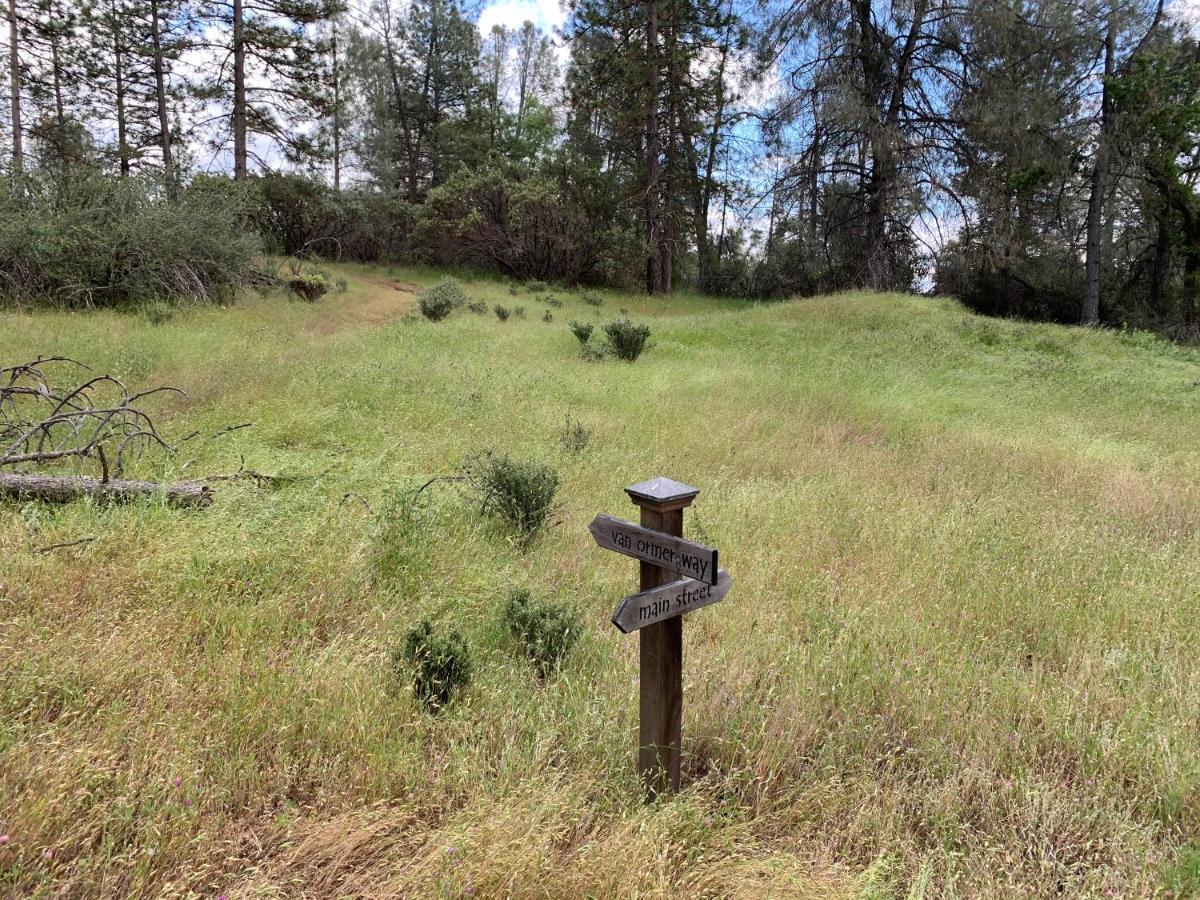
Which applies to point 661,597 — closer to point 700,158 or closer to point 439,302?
point 439,302

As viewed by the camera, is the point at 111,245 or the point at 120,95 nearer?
the point at 111,245

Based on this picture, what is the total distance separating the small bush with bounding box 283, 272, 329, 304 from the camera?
52.7ft

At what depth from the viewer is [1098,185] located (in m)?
17.8

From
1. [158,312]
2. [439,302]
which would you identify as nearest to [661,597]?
[158,312]

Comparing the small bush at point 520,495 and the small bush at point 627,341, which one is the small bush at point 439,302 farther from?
the small bush at point 520,495

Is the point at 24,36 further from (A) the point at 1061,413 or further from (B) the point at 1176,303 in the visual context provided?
(B) the point at 1176,303

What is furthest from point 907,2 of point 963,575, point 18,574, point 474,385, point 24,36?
point 24,36

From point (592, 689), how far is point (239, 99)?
22630 mm

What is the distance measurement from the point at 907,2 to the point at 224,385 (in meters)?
19.6

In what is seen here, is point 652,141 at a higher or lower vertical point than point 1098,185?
higher

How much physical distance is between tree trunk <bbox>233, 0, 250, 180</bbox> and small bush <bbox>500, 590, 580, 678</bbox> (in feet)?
68.9

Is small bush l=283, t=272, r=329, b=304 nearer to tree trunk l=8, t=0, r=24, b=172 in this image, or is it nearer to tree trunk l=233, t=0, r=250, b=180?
tree trunk l=233, t=0, r=250, b=180

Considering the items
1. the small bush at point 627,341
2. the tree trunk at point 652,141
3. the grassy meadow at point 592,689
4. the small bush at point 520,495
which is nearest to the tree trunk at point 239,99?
the tree trunk at point 652,141

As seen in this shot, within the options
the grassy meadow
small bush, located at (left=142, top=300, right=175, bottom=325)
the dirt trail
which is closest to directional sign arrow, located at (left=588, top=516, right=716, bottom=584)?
the grassy meadow
